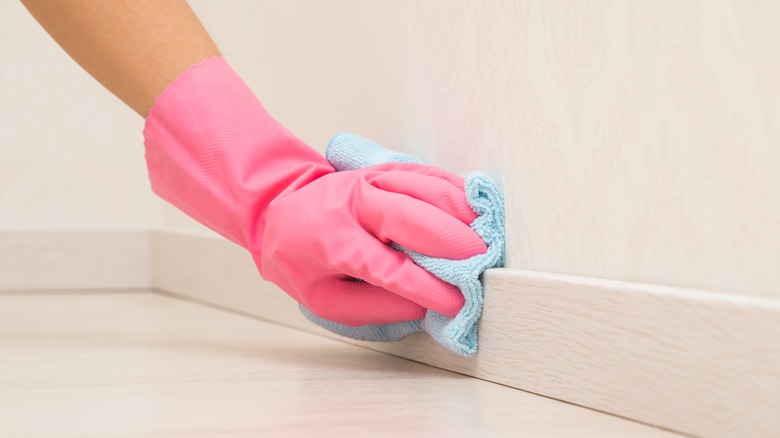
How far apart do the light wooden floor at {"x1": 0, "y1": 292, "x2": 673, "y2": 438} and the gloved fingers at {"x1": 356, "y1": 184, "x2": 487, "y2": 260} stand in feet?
0.33

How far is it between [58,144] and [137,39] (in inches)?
33.0

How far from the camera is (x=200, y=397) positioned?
0.67m

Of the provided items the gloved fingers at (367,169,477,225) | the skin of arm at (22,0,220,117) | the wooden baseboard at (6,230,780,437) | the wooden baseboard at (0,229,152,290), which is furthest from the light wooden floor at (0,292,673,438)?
the wooden baseboard at (0,229,152,290)

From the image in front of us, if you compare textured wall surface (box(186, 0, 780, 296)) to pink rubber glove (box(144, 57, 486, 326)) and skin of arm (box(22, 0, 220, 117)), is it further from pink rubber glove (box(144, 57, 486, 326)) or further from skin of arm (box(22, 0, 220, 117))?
skin of arm (box(22, 0, 220, 117))

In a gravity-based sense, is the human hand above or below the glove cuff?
below

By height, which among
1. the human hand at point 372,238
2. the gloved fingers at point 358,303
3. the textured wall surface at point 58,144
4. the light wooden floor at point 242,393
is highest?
the textured wall surface at point 58,144

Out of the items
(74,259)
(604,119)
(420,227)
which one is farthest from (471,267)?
(74,259)

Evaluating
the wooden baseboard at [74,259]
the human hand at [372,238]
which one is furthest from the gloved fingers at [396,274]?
the wooden baseboard at [74,259]

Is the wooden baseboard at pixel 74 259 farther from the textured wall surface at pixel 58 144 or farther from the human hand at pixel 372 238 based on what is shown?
the human hand at pixel 372 238

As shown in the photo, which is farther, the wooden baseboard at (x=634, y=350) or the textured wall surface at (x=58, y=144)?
the textured wall surface at (x=58, y=144)

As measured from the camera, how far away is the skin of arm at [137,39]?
33.6 inches

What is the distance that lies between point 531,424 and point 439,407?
0.07m

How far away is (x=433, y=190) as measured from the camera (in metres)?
0.75

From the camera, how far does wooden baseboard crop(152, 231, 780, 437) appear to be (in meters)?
0.50
